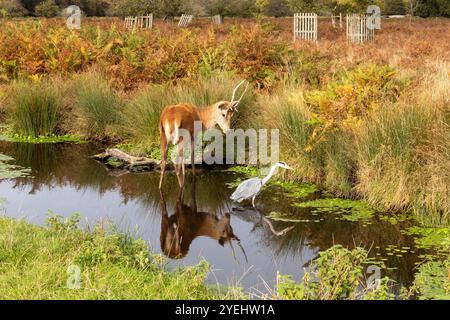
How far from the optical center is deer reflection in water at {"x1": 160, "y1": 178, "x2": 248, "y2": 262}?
7.25m

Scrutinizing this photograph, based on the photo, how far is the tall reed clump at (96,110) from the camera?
13.0 meters

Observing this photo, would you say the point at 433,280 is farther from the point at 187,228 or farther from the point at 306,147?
the point at 306,147

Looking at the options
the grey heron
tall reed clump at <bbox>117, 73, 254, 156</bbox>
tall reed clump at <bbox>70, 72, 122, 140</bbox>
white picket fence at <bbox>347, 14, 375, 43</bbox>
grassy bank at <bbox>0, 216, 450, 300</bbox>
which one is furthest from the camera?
white picket fence at <bbox>347, 14, 375, 43</bbox>

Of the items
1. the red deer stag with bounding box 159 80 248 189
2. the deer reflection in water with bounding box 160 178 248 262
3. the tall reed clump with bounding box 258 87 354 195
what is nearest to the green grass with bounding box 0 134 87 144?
the red deer stag with bounding box 159 80 248 189

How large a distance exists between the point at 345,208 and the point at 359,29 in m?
23.0

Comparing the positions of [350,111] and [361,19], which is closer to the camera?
[350,111]

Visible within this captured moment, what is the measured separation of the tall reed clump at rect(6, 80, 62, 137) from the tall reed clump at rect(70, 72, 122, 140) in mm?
415

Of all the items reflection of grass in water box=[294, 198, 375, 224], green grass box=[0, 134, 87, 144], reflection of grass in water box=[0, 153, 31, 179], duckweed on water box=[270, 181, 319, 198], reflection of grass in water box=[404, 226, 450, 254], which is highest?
green grass box=[0, 134, 87, 144]

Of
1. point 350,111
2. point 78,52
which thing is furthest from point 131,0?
point 350,111

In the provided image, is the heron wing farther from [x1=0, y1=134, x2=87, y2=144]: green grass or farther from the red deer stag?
[x1=0, y1=134, x2=87, y2=144]: green grass

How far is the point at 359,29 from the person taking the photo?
3034 centimetres

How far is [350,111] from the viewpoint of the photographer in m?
9.92

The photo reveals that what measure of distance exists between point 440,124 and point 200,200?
308 cm
